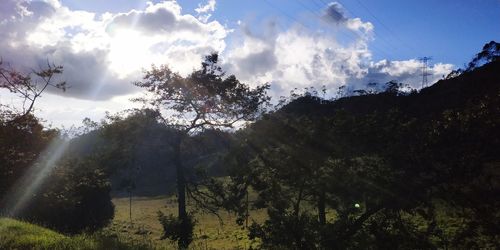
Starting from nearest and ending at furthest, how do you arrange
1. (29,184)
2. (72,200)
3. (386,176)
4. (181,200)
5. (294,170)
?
1. (386,176)
2. (294,170)
3. (181,200)
4. (29,184)
5. (72,200)

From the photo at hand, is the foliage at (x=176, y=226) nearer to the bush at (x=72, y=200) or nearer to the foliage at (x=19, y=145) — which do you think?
the bush at (x=72, y=200)

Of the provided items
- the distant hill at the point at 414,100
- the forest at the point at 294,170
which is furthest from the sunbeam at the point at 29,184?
the distant hill at the point at 414,100

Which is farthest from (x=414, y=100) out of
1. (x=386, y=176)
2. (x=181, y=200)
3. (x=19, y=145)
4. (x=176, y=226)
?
(x=386, y=176)

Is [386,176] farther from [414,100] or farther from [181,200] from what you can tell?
[414,100]

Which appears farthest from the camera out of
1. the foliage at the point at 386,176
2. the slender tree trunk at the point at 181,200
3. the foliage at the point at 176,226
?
the slender tree trunk at the point at 181,200

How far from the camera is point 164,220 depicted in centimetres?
2323

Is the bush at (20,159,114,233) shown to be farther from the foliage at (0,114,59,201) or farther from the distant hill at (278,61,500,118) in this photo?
the distant hill at (278,61,500,118)

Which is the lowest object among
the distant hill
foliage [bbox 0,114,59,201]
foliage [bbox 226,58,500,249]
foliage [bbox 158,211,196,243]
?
foliage [bbox 158,211,196,243]

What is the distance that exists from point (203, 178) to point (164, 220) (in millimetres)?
3031

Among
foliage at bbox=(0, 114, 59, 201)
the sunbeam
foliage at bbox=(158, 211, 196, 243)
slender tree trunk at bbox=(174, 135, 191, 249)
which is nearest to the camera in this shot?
foliage at bbox=(0, 114, 59, 201)

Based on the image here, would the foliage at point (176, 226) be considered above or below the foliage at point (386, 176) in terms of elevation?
below

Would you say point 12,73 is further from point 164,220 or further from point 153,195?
point 153,195

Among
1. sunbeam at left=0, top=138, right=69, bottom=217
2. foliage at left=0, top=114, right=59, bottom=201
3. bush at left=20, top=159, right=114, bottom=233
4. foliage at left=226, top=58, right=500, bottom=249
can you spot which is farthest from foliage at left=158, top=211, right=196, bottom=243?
sunbeam at left=0, top=138, right=69, bottom=217

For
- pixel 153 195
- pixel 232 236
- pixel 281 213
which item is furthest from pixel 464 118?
pixel 153 195
